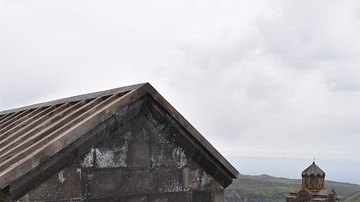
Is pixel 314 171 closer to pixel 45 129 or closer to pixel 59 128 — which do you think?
pixel 45 129

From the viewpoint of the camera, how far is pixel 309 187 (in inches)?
1880

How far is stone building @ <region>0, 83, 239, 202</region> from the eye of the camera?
3992mm

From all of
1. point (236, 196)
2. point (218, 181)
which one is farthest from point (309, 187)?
point (236, 196)

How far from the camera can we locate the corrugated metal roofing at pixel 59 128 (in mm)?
3871

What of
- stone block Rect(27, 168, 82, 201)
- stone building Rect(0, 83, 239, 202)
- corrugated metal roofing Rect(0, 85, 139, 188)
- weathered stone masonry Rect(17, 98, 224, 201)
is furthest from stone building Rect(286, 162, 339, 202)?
stone block Rect(27, 168, 82, 201)

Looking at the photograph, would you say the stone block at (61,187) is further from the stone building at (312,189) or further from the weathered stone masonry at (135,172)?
the stone building at (312,189)

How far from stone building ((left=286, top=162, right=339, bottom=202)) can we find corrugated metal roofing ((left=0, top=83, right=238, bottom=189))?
144 ft

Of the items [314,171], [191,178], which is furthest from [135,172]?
[314,171]

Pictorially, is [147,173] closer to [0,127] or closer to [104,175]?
[104,175]

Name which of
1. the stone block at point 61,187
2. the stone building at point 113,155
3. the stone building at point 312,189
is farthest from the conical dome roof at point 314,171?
the stone block at point 61,187

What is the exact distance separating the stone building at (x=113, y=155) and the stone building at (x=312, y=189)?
4398 centimetres

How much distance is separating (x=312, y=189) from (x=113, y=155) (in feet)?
154

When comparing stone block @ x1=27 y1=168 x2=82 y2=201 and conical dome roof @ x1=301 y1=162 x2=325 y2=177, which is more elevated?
stone block @ x1=27 y1=168 x2=82 y2=201

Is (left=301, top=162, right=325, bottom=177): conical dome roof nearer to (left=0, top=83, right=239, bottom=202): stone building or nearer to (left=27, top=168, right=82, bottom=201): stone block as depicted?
(left=0, top=83, right=239, bottom=202): stone building
